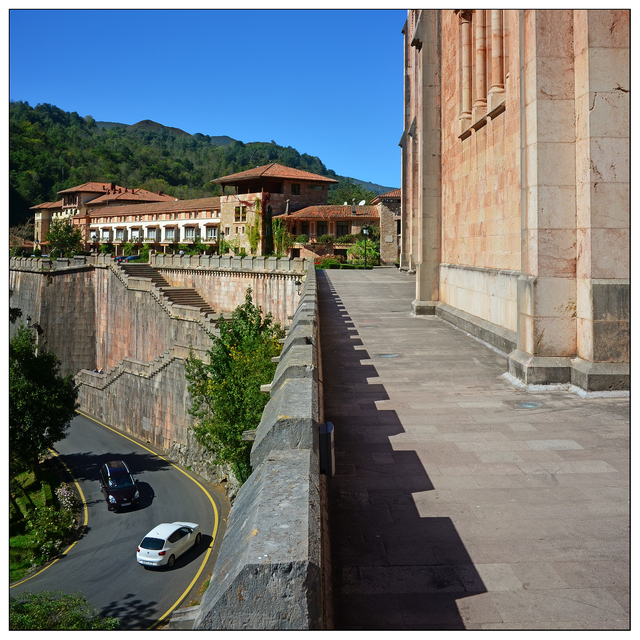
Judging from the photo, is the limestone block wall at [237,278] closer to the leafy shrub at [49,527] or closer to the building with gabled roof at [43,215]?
the leafy shrub at [49,527]

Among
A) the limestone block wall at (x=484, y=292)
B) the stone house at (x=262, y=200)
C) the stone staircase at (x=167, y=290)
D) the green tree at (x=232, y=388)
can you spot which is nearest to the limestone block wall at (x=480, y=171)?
the limestone block wall at (x=484, y=292)

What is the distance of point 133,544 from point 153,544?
10.2 feet

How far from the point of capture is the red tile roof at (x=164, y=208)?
72062mm

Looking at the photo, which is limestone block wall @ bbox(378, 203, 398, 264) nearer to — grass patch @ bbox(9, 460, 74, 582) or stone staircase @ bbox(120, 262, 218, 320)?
stone staircase @ bbox(120, 262, 218, 320)

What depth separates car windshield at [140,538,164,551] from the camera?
2109 cm

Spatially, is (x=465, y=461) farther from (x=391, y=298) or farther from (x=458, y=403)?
(x=391, y=298)

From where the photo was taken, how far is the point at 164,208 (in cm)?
7744

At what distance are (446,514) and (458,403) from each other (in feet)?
11.0

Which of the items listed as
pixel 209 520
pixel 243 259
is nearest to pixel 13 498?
pixel 209 520

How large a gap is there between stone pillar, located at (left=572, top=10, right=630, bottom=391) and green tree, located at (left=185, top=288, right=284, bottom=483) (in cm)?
1794

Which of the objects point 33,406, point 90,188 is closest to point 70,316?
point 33,406

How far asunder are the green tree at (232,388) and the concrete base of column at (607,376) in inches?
699

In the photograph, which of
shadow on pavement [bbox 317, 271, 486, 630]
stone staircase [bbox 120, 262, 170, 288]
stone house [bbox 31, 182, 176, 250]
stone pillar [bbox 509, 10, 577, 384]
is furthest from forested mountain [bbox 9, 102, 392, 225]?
shadow on pavement [bbox 317, 271, 486, 630]
